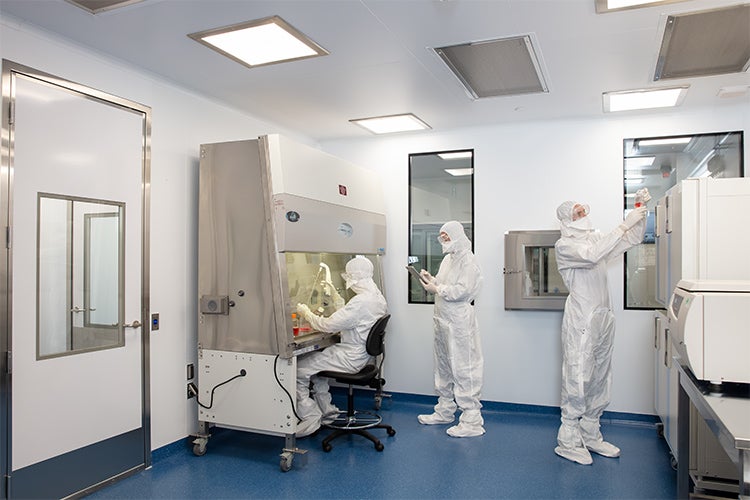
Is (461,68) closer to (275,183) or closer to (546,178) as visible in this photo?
(275,183)

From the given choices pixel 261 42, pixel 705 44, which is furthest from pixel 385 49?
pixel 705 44

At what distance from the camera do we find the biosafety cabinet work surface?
3.01 metres

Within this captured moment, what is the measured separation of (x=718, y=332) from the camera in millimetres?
1793

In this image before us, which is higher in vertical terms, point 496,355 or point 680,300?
point 680,300

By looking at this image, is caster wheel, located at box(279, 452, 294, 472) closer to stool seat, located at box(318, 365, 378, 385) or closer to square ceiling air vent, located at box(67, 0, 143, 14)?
stool seat, located at box(318, 365, 378, 385)

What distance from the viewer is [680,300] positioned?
2051mm

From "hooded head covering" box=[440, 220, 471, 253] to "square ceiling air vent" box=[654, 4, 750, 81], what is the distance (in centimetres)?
149

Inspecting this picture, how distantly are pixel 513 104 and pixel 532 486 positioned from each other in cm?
240

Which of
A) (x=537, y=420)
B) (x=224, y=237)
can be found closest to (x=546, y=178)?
(x=537, y=420)

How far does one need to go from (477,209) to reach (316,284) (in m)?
1.44

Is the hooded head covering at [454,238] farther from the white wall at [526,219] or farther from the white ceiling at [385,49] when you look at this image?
the white ceiling at [385,49]

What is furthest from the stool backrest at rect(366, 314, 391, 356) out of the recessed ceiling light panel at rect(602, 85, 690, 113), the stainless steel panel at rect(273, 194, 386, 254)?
the recessed ceiling light panel at rect(602, 85, 690, 113)

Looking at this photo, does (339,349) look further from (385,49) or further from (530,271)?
(385,49)

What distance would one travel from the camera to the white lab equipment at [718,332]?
1756 millimetres
